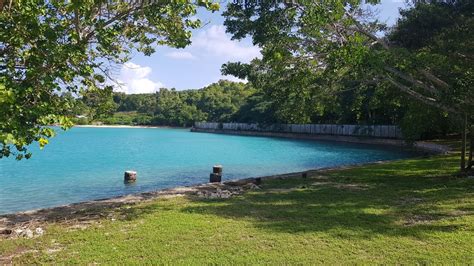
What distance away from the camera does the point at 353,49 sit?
30.2 ft

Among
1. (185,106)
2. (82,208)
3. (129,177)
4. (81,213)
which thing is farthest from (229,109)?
(81,213)

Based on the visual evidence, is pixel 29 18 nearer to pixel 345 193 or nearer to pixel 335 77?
pixel 345 193

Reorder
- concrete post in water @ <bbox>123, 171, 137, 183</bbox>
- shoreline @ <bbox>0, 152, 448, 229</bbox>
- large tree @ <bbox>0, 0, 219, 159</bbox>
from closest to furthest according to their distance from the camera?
large tree @ <bbox>0, 0, 219, 159</bbox>
shoreline @ <bbox>0, 152, 448, 229</bbox>
concrete post in water @ <bbox>123, 171, 137, 183</bbox>

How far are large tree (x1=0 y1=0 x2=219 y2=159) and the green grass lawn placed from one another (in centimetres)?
197

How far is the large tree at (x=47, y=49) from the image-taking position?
490 cm

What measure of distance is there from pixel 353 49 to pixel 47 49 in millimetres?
6372

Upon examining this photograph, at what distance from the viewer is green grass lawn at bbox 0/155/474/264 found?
19.5 feet

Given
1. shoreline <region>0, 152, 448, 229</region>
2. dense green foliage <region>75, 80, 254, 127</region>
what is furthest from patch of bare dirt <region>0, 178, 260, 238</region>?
dense green foliage <region>75, 80, 254, 127</region>

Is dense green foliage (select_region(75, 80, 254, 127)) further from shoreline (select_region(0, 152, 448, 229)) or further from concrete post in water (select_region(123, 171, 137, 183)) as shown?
shoreline (select_region(0, 152, 448, 229))

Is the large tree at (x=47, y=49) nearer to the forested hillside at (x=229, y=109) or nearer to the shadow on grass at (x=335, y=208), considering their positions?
the forested hillside at (x=229, y=109)

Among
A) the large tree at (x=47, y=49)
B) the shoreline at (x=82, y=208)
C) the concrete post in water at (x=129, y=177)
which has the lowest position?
the concrete post in water at (x=129, y=177)

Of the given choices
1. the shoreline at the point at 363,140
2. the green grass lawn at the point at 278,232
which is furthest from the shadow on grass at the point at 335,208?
the shoreline at the point at 363,140

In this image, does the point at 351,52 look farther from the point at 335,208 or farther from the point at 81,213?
the point at 81,213

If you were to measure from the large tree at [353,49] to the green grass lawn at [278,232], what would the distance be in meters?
3.25
